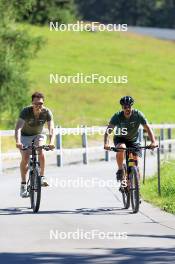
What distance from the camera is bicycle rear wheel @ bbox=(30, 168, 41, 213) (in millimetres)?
14578

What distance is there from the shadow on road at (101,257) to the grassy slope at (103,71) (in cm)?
3494

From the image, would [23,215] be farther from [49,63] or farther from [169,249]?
[49,63]

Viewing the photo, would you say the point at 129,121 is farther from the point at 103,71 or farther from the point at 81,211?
the point at 103,71

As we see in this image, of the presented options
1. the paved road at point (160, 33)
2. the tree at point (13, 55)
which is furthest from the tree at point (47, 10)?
the tree at point (13, 55)

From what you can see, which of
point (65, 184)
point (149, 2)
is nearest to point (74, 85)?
point (65, 184)

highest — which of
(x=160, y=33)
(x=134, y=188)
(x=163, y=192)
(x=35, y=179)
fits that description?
(x=160, y=33)

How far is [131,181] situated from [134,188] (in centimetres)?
18

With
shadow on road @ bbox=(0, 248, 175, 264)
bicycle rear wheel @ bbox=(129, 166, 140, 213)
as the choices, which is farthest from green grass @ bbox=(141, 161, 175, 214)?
shadow on road @ bbox=(0, 248, 175, 264)

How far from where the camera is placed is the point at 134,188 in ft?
47.6

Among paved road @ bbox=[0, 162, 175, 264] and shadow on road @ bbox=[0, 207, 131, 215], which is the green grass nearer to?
paved road @ bbox=[0, 162, 175, 264]

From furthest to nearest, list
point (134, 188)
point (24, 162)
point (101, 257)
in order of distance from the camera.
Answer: point (24, 162) < point (134, 188) < point (101, 257)

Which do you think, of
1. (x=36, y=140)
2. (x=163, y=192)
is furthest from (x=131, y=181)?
(x=163, y=192)

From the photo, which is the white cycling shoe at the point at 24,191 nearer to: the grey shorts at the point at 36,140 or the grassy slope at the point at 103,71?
the grey shorts at the point at 36,140
